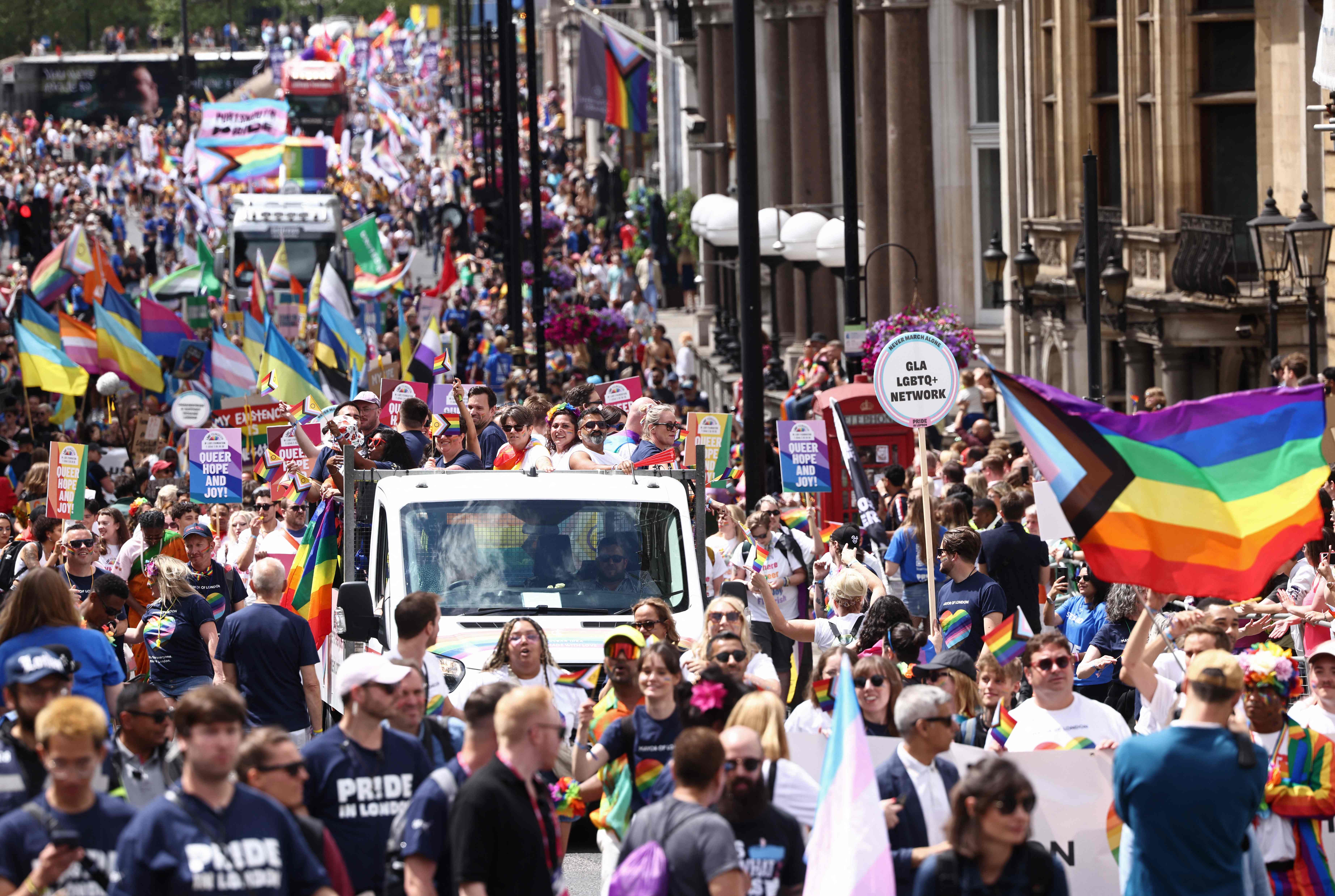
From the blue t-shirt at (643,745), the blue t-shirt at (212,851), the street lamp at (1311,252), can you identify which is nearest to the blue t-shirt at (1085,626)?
the blue t-shirt at (643,745)

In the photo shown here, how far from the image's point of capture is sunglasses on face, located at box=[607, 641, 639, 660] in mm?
8766

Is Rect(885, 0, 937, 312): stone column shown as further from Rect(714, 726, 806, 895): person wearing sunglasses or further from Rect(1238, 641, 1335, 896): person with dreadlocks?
Rect(714, 726, 806, 895): person wearing sunglasses

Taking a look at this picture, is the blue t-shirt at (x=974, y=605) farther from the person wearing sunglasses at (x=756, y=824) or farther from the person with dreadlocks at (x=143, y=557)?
the person wearing sunglasses at (x=756, y=824)

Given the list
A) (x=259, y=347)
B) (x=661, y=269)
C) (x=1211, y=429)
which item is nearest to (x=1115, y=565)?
(x=1211, y=429)

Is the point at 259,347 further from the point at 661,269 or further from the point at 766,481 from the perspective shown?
the point at 661,269

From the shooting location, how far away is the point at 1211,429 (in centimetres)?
912

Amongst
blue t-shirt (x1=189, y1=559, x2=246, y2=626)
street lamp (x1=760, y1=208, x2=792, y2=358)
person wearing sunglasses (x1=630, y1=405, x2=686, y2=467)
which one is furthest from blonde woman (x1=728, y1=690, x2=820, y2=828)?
street lamp (x1=760, y1=208, x2=792, y2=358)

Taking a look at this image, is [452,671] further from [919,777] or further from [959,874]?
[959,874]

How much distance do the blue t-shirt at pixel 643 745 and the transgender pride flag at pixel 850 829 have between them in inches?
40.4

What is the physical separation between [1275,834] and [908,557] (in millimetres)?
5858

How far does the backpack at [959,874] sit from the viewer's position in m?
6.45

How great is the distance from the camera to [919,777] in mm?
7488

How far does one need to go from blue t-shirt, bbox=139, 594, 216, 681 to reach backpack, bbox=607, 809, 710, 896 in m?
5.60

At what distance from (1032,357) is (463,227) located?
29117mm
